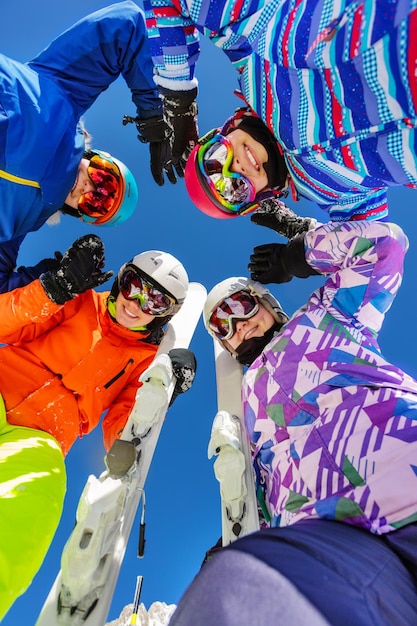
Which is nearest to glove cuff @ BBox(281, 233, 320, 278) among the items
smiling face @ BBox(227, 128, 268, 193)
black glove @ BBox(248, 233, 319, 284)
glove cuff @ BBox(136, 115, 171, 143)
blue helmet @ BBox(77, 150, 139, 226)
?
black glove @ BBox(248, 233, 319, 284)

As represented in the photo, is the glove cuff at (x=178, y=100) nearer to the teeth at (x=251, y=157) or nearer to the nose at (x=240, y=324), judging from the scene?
the teeth at (x=251, y=157)

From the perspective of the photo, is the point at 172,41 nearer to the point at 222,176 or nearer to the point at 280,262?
the point at 222,176

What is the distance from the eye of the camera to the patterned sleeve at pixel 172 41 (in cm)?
188

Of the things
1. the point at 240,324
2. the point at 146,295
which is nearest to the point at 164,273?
the point at 146,295

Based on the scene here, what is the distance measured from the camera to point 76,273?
9.23ft

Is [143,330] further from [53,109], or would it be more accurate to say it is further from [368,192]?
[368,192]

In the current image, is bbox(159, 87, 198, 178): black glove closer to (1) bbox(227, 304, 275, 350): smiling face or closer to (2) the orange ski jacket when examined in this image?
(1) bbox(227, 304, 275, 350): smiling face

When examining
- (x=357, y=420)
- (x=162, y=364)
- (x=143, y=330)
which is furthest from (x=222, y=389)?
(x=357, y=420)

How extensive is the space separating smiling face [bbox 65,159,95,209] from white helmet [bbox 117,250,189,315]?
2.13 ft

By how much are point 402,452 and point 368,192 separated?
1.41m

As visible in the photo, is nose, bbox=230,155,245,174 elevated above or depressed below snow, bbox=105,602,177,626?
above

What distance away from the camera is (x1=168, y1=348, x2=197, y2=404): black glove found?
2775 mm

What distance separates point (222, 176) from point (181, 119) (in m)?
0.57

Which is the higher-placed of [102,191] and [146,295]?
[102,191]
